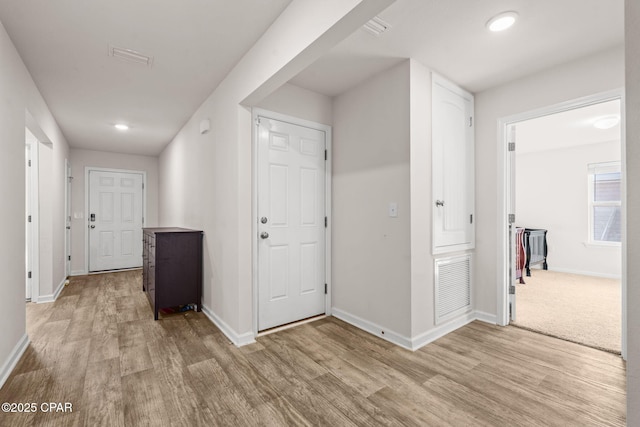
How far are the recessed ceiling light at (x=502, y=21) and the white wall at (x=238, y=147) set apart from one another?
1084 millimetres

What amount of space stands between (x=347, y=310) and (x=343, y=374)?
997mm

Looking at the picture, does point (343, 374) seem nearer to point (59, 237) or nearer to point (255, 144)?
point (255, 144)

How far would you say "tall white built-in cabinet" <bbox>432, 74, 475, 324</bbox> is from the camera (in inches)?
105

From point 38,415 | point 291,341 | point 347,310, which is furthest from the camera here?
point 347,310

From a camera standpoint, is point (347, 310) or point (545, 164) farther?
point (545, 164)

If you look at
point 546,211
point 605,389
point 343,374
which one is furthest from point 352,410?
point 546,211

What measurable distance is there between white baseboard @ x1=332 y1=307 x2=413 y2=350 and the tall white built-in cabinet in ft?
1.37

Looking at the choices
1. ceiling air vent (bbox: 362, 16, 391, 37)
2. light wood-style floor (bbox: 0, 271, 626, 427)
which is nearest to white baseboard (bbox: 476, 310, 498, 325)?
light wood-style floor (bbox: 0, 271, 626, 427)

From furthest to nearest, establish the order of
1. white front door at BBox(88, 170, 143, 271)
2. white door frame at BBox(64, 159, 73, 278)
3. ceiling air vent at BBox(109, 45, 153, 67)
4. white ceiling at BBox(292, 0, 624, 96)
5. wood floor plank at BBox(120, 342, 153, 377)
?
white front door at BBox(88, 170, 143, 271) < white door frame at BBox(64, 159, 73, 278) < ceiling air vent at BBox(109, 45, 153, 67) < wood floor plank at BBox(120, 342, 153, 377) < white ceiling at BBox(292, 0, 624, 96)

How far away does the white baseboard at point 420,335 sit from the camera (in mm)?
2438

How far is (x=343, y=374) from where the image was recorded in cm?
205

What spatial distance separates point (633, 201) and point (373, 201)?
1999mm

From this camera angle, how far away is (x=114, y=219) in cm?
589

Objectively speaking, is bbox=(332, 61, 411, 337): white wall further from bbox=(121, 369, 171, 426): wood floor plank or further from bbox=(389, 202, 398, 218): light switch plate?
bbox=(121, 369, 171, 426): wood floor plank
